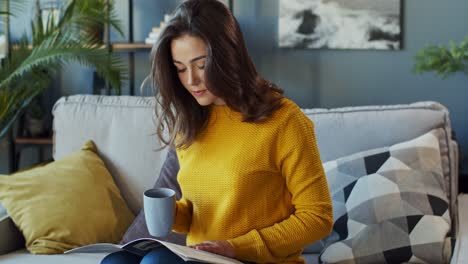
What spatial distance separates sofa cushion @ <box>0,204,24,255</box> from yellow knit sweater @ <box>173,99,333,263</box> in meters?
0.83

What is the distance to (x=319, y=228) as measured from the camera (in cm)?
148

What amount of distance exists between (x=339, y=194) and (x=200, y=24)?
0.87 m

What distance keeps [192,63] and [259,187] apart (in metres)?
0.32

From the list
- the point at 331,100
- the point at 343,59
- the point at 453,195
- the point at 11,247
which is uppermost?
the point at 343,59

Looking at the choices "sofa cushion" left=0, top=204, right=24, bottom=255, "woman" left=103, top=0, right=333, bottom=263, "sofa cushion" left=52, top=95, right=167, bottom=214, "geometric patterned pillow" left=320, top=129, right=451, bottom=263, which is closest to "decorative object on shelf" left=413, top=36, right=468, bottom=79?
"geometric patterned pillow" left=320, top=129, right=451, bottom=263

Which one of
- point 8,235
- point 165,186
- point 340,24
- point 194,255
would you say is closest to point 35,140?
point 8,235

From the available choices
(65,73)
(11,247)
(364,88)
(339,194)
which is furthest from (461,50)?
(65,73)

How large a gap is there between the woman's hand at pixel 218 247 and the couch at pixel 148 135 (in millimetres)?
696

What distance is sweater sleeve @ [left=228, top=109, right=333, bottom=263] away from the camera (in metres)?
1.46

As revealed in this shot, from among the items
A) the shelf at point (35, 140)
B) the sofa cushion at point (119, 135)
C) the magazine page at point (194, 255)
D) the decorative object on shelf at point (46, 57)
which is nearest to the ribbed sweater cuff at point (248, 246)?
the magazine page at point (194, 255)

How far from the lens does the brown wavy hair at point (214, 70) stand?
1.45 meters

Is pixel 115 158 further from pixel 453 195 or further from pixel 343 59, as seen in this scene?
pixel 343 59

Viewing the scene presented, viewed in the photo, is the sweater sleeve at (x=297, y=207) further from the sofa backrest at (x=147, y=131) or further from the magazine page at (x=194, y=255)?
the sofa backrest at (x=147, y=131)

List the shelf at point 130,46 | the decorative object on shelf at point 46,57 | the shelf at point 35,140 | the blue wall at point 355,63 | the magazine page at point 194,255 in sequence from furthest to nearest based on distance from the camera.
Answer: the shelf at point 35,140, the shelf at point 130,46, the blue wall at point 355,63, the decorative object on shelf at point 46,57, the magazine page at point 194,255
